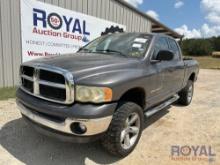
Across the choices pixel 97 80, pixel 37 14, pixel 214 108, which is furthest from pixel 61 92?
pixel 37 14

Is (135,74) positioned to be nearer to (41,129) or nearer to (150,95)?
(150,95)

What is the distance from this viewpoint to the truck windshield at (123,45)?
386 centimetres

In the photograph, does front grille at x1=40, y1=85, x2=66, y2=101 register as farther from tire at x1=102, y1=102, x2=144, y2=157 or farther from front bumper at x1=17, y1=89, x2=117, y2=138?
tire at x1=102, y1=102, x2=144, y2=157

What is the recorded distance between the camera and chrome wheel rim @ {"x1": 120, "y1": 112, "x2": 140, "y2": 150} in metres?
3.25

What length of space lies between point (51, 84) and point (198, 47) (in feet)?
141

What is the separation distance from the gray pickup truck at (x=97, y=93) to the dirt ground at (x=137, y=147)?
13.1 inches

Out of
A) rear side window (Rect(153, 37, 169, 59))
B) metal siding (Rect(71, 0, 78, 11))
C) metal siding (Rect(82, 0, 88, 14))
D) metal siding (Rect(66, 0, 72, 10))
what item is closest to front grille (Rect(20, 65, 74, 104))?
rear side window (Rect(153, 37, 169, 59))

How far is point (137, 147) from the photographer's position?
3.66 m

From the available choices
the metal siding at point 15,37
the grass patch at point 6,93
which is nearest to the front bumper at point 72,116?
the grass patch at point 6,93

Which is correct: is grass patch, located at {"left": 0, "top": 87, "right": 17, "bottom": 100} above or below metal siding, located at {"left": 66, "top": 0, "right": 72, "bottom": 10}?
below

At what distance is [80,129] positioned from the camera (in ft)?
9.13

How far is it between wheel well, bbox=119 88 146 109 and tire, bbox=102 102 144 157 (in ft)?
0.66

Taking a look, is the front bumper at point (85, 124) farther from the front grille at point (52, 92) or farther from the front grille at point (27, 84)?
the front grille at point (27, 84)

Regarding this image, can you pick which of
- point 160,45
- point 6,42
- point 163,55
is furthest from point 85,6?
point 163,55
